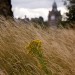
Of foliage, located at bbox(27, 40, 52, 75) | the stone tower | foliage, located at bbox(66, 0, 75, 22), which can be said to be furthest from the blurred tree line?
foliage, located at bbox(27, 40, 52, 75)

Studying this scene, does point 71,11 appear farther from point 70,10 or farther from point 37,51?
point 37,51

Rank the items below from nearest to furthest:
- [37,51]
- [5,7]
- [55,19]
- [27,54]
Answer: [37,51], [27,54], [5,7], [55,19]

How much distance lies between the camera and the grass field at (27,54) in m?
4.08

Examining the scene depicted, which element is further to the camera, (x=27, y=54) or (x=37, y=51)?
(x=27, y=54)

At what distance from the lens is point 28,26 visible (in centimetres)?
627

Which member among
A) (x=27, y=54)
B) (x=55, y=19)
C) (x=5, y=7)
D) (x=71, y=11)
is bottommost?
(x=55, y=19)

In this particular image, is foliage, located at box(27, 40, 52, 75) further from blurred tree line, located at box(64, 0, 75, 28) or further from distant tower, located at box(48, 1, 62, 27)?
blurred tree line, located at box(64, 0, 75, 28)

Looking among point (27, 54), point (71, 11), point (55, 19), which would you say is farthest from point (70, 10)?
point (27, 54)

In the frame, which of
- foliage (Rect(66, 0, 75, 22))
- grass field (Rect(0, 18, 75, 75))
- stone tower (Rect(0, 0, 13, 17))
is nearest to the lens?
grass field (Rect(0, 18, 75, 75))

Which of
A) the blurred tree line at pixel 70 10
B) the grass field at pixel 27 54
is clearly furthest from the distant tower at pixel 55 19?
the grass field at pixel 27 54

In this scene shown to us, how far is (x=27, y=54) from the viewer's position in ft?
14.4

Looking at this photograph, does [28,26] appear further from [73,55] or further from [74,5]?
[74,5]

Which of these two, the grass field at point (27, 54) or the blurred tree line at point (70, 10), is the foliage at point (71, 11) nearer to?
the blurred tree line at point (70, 10)

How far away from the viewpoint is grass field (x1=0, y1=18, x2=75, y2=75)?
13.4 ft
